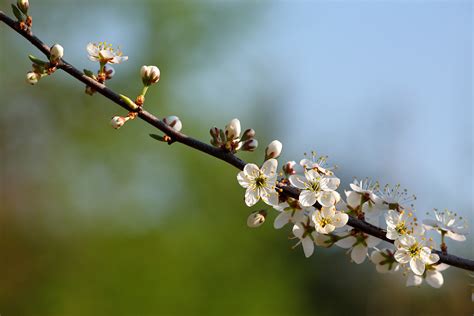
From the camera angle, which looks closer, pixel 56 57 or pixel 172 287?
pixel 56 57

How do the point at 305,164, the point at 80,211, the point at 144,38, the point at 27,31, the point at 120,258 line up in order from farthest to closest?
the point at 144,38
the point at 80,211
the point at 120,258
the point at 305,164
the point at 27,31

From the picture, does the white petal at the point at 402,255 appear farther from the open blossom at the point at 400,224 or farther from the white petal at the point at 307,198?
the white petal at the point at 307,198

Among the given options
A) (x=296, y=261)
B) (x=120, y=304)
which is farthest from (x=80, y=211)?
(x=296, y=261)

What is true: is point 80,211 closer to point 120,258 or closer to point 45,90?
point 120,258

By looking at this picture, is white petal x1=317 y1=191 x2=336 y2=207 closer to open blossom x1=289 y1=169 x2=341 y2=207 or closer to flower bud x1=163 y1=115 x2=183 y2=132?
open blossom x1=289 y1=169 x2=341 y2=207

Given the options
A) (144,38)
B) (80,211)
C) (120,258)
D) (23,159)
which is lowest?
(120,258)

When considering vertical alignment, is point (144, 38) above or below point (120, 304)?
above

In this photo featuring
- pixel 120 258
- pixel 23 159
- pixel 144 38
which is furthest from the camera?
pixel 144 38
